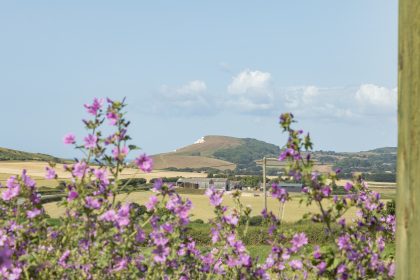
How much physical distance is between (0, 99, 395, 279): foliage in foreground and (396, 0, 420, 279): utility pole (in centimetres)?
69

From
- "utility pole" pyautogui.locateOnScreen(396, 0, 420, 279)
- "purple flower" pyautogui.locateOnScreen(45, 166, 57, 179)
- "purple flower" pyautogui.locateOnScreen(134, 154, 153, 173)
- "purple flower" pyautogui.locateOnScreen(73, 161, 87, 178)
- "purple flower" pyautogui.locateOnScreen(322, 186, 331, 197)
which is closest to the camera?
"utility pole" pyautogui.locateOnScreen(396, 0, 420, 279)

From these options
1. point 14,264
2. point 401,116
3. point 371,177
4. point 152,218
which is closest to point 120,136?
point 152,218

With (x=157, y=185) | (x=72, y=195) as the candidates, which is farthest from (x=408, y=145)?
(x=72, y=195)

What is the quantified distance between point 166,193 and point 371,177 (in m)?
108

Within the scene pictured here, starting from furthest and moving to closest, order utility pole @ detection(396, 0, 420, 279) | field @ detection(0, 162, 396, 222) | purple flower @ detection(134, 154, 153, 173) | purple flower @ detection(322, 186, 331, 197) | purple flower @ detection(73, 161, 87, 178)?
field @ detection(0, 162, 396, 222) < purple flower @ detection(73, 161, 87, 178) < purple flower @ detection(134, 154, 153, 173) < purple flower @ detection(322, 186, 331, 197) < utility pole @ detection(396, 0, 420, 279)

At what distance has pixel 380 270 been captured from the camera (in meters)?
3.27

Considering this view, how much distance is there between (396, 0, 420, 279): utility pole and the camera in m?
2.26

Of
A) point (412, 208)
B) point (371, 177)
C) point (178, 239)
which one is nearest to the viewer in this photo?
point (412, 208)

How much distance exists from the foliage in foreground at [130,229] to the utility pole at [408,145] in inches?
27.3

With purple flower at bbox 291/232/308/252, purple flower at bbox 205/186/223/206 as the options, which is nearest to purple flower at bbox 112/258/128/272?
purple flower at bbox 205/186/223/206

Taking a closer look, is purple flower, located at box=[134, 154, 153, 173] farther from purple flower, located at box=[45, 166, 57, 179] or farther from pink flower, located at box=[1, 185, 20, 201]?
pink flower, located at box=[1, 185, 20, 201]

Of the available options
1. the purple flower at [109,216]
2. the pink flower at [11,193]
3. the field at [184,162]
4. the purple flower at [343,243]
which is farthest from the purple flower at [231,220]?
the field at [184,162]

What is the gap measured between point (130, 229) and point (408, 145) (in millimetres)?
1667

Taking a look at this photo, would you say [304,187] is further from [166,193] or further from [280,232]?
[166,193]
